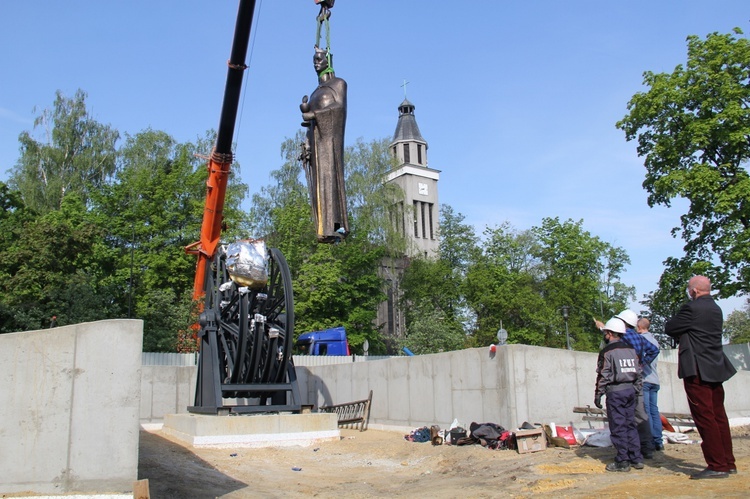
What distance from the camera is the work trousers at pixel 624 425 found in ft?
23.7

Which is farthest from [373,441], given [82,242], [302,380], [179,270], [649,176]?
[179,270]

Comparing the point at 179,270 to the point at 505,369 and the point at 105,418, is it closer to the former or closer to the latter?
the point at 505,369

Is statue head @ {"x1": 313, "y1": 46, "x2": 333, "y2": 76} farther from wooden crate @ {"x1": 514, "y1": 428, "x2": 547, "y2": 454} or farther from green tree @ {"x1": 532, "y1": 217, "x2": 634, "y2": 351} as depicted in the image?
green tree @ {"x1": 532, "y1": 217, "x2": 634, "y2": 351}

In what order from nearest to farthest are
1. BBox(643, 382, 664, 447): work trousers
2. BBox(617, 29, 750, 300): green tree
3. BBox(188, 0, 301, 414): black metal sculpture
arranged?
BBox(643, 382, 664, 447): work trousers, BBox(188, 0, 301, 414): black metal sculpture, BBox(617, 29, 750, 300): green tree

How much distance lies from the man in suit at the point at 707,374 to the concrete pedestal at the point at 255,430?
867 cm

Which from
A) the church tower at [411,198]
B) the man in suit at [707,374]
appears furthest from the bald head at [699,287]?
the church tower at [411,198]

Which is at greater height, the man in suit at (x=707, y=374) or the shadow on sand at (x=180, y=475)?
the man in suit at (x=707, y=374)

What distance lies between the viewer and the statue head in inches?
256

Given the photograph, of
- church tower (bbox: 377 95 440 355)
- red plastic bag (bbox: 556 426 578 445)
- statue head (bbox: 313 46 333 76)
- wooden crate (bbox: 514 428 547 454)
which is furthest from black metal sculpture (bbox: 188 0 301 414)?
church tower (bbox: 377 95 440 355)

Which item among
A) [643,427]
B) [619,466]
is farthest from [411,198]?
[619,466]

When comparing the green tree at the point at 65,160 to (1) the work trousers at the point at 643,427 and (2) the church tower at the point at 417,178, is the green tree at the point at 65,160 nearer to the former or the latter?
(2) the church tower at the point at 417,178

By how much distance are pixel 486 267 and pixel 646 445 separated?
35827 millimetres

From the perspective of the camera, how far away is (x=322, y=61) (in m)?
6.54

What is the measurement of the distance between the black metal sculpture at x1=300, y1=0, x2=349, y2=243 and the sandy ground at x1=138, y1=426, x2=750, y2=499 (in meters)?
3.28
